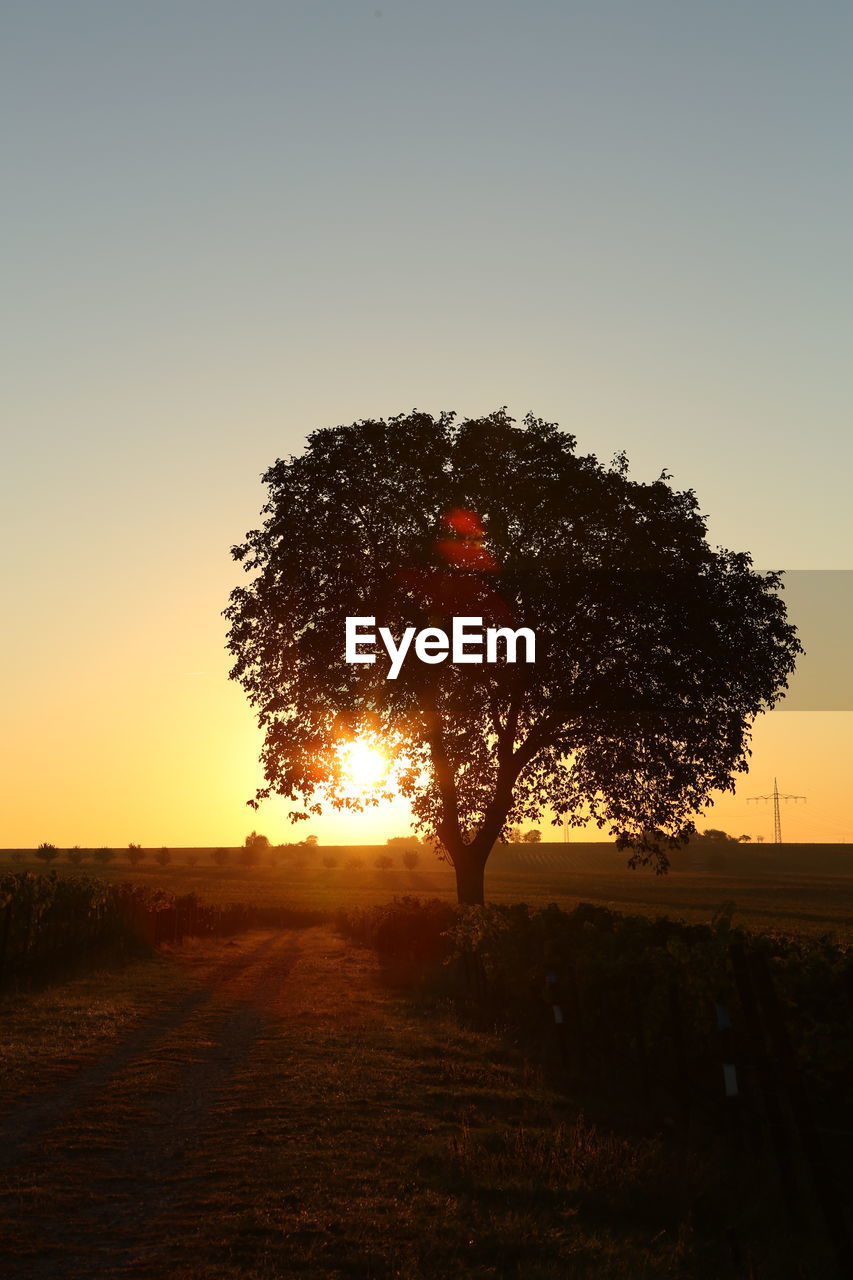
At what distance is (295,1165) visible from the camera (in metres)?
11.7

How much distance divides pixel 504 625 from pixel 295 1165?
71.7ft

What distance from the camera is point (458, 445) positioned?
34.9 m

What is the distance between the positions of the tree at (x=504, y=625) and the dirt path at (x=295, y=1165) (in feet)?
43.6

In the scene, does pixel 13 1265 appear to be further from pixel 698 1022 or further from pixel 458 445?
pixel 458 445

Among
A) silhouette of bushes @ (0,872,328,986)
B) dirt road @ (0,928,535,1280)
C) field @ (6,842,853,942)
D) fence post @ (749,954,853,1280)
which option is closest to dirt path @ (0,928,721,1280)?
dirt road @ (0,928,535,1280)

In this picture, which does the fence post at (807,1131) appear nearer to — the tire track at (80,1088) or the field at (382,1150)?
the field at (382,1150)

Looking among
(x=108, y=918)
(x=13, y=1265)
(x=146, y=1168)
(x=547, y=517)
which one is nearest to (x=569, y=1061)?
(x=146, y=1168)

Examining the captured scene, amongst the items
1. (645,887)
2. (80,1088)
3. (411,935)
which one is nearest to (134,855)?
(645,887)

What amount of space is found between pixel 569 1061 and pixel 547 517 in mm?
18830

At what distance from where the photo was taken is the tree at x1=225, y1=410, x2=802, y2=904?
106ft

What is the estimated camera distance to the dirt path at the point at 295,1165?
29.6 feet

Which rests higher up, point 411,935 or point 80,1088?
point 80,1088

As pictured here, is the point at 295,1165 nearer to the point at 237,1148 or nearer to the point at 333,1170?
the point at 333,1170

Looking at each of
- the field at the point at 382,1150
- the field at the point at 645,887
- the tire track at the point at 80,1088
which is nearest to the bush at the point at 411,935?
the tire track at the point at 80,1088
